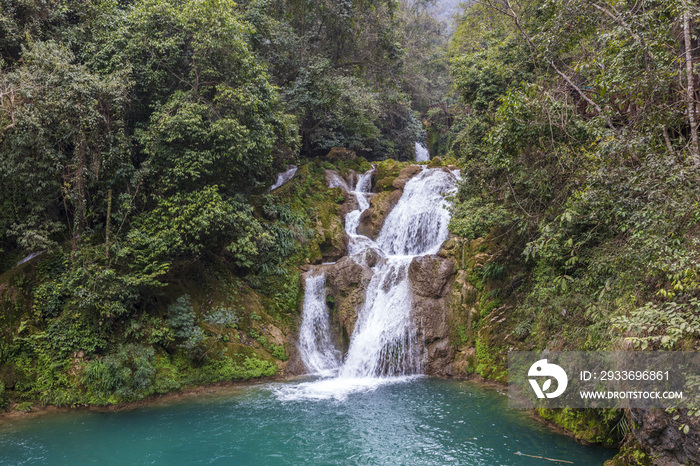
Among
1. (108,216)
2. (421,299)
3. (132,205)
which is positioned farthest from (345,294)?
(108,216)

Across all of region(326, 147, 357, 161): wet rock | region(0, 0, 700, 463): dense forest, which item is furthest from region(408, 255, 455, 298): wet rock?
region(326, 147, 357, 161): wet rock

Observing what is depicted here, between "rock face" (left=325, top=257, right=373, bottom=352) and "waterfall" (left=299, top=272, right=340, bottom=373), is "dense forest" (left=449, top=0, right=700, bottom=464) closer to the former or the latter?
"rock face" (left=325, top=257, right=373, bottom=352)

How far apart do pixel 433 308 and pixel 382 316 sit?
172 cm

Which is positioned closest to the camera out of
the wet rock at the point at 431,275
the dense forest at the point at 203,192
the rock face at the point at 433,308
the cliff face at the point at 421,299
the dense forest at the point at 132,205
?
the dense forest at the point at 203,192

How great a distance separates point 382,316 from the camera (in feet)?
45.4

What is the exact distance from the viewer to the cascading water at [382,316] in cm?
1284

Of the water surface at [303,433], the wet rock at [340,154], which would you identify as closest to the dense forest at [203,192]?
the water surface at [303,433]

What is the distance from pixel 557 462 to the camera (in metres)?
7.07

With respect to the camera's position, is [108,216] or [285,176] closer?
[108,216]

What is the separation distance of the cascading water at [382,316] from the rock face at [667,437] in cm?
703

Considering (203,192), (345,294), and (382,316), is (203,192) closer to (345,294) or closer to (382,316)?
(345,294)

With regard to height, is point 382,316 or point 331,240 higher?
point 331,240

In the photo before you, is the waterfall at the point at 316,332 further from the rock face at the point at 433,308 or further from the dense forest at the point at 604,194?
the dense forest at the point at 604,194

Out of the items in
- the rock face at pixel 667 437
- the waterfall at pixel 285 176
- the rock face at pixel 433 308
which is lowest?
the rock face at pixel 667 437
